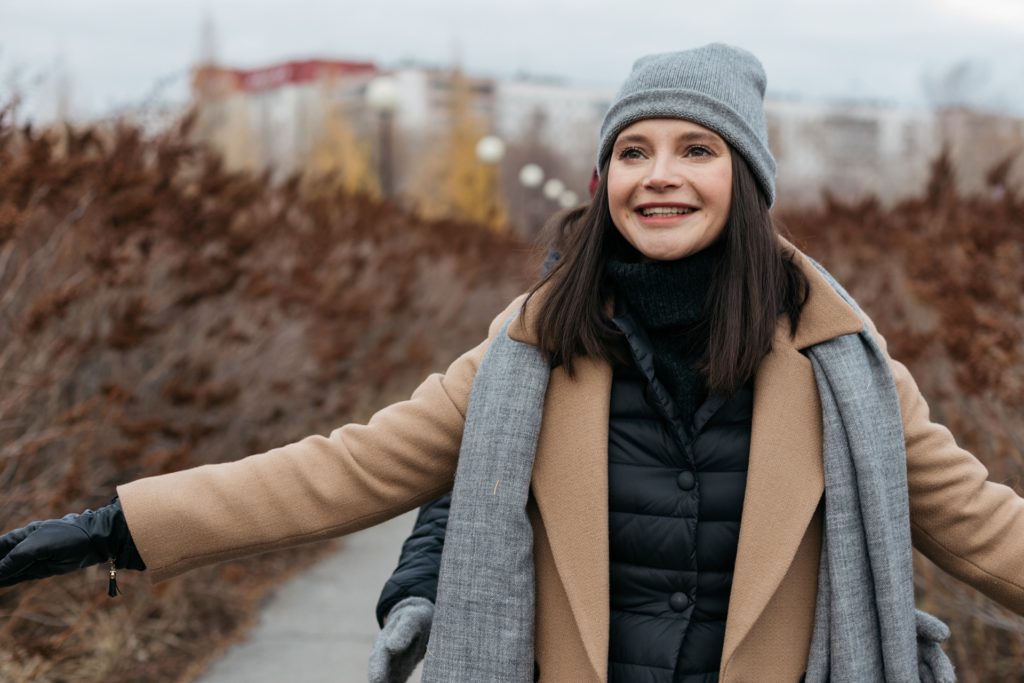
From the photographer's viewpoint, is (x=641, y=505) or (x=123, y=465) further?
(x=123, y=465)

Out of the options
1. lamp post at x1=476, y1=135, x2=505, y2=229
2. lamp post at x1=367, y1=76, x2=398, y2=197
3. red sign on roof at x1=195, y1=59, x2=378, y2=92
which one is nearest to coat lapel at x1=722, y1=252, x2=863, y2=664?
lamp post at x1=367, y1=76, x2=398, y2=197

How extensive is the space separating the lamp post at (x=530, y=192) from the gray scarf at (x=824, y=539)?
23664 mm

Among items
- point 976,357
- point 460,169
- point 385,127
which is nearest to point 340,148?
point 460,169

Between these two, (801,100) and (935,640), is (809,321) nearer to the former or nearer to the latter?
(935,640)

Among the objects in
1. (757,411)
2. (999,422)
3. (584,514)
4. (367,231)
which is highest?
(757,411)

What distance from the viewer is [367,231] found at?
9672 millimetres

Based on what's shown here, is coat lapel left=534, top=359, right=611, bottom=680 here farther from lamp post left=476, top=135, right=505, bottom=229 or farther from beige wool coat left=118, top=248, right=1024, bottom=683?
lamp post left=476, top=135, right=505, bottom=229

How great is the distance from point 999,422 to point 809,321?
265cm

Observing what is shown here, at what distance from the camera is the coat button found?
1966 millimetres

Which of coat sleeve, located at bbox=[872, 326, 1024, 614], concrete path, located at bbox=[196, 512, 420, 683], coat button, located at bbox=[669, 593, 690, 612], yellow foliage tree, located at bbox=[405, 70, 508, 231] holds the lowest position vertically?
yellow foliage tree, located at bbox=[405, 70, 508, 231]

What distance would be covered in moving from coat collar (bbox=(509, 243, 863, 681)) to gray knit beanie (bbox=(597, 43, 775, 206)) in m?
0.28

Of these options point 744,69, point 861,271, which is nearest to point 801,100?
point 861,271

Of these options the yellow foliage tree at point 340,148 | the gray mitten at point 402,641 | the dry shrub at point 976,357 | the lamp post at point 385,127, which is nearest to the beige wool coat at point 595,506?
the gray mitten at point 402,641

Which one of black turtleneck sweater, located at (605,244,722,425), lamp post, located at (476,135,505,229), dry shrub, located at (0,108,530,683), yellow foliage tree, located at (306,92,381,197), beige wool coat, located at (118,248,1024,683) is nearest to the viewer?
beige wool coat, located at (118,248,1024,683)
